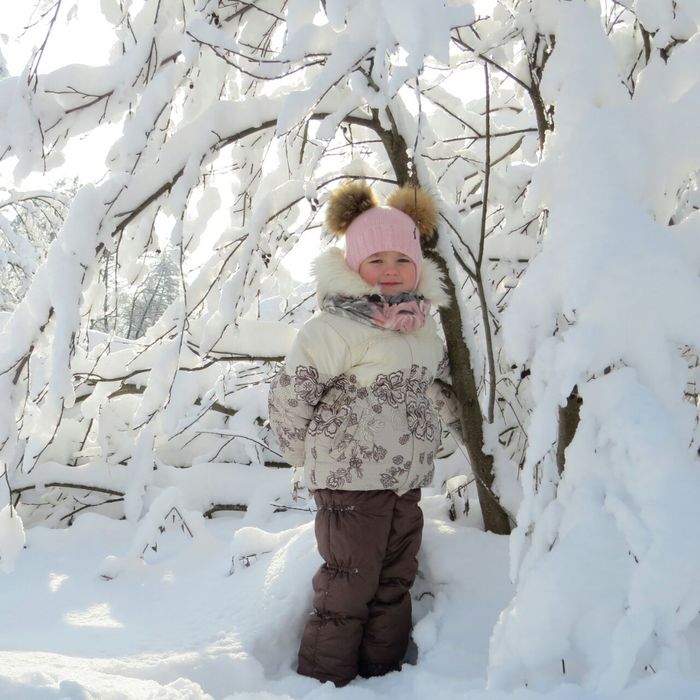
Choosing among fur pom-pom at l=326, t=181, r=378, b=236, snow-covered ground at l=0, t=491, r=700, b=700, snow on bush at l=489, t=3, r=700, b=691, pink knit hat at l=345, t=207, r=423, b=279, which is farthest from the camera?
fur pom-pom at l=326, t=181, r=378, b=236

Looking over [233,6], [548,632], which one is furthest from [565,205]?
[233,6]

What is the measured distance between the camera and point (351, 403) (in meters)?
2.11

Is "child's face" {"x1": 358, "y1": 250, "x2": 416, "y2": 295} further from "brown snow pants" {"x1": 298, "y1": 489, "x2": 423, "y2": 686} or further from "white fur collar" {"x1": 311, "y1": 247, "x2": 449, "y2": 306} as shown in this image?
"brown snow pants" {"x1": 298, "y1": 489, "x2": 423, "y2": 686}

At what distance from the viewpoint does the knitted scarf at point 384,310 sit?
210cm

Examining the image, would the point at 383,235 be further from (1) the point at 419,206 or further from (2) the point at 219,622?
(2) the point at 219,622

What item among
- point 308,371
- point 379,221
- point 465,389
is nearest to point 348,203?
point 379,221

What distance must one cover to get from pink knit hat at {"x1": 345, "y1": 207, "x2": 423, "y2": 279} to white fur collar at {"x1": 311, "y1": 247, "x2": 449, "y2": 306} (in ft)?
0.17

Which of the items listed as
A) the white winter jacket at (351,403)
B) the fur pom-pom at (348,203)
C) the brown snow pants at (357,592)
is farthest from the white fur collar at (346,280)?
the brown snow pants at (357,592)

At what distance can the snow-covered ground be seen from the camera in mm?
1503

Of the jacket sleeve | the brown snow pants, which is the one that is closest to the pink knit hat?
the jacket sleeve

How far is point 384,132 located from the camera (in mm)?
2336

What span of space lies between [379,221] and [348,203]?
0.18 meters

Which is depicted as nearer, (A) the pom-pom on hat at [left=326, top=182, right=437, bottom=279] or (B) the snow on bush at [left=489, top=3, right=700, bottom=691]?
(B) the snow on bush at [left=489, top=3, right=700, bottom=691]

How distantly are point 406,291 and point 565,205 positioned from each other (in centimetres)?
99
